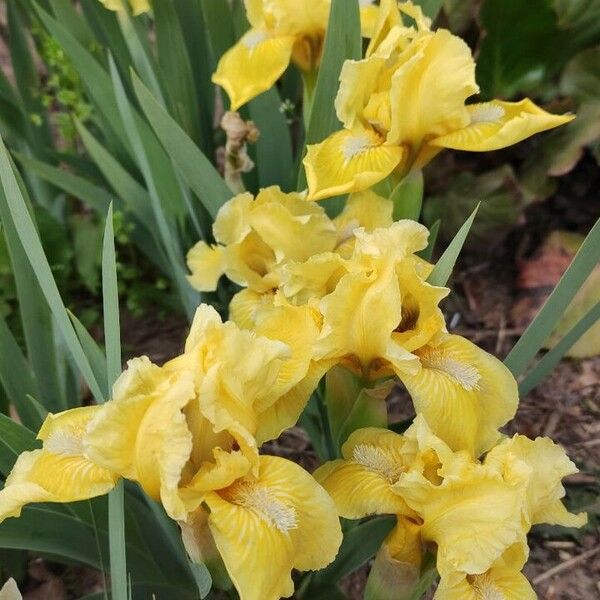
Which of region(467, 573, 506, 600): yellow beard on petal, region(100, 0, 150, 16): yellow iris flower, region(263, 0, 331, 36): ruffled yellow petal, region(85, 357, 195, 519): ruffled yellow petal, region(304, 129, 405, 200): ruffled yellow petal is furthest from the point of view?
region(100, 0, 150, 16): yellow iris flower

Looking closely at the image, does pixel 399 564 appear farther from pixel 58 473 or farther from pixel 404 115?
pixel 404 115

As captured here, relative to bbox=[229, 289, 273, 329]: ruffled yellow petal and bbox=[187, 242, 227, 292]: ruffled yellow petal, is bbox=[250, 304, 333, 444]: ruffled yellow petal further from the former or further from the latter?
bbox=[187, 242, 227, 292]: ruffled yellow petal

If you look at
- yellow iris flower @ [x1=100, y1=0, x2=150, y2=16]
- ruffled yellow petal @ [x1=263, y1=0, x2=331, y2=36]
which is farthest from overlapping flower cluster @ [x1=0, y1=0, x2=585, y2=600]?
yellow iris flower @ [x1=100, y1=0, x2=150, y2=16]

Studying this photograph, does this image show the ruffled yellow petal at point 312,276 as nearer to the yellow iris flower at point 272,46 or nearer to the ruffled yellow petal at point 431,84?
the ruffled yellow petal at point 431,84

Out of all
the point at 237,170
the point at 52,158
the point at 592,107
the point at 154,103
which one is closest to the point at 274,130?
the point at 237,170

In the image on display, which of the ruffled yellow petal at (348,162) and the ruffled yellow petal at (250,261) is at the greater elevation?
the ruffled yellow petal at (348,162)

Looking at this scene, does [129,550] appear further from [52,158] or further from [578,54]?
[578,54]

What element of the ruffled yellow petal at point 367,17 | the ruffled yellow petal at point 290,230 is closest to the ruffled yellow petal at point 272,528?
the ruffled yellow petal at point 290,230
